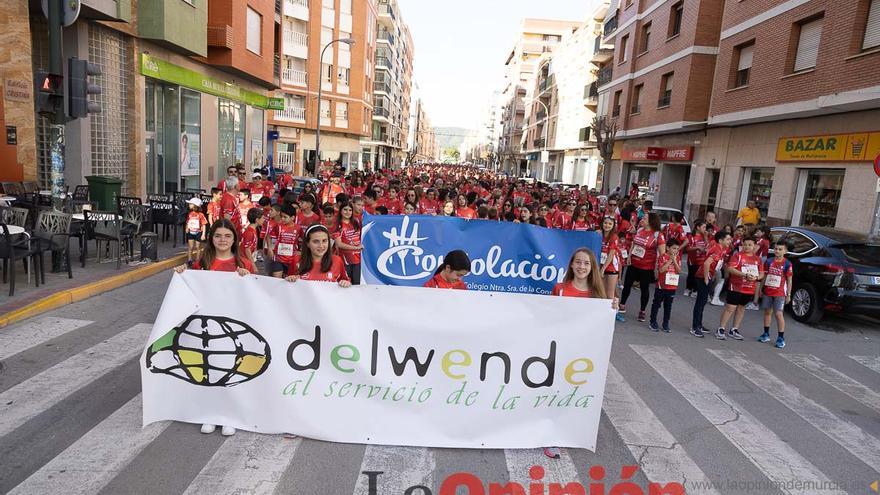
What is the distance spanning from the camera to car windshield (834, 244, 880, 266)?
959 cm

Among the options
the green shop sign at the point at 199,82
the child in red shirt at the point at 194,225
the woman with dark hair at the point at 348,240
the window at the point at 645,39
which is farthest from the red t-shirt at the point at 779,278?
the window at the point at 645,39

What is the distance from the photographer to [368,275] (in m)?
7.51

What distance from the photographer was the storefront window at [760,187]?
64.3 feet

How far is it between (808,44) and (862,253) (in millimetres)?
10107

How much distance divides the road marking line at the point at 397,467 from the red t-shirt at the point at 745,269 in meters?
6.10

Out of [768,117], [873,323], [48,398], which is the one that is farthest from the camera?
[768,117]

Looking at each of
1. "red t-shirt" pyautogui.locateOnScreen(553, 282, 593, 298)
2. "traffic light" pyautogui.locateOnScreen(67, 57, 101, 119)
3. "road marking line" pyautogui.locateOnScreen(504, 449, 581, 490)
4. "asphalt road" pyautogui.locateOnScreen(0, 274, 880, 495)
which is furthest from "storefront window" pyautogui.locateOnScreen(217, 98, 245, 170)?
"road marking line" pyautogui.locateOnScreen(504, 449, 581, 490)

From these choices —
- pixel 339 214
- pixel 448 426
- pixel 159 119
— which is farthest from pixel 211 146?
pixel 448 426

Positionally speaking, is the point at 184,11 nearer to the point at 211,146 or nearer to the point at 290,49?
the point at 211,146

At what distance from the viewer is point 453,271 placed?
16.4 feet

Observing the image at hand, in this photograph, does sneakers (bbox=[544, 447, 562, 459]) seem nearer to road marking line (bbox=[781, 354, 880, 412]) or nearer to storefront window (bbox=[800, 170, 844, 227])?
road marking line (bbox=[781, 354, 880, 412])

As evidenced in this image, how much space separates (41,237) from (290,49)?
43.0 metres

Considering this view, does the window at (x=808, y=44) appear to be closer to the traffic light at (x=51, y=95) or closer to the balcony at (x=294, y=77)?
the traffic light at (x=51, y=95)

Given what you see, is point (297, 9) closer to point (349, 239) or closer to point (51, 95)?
point (51, 95)
